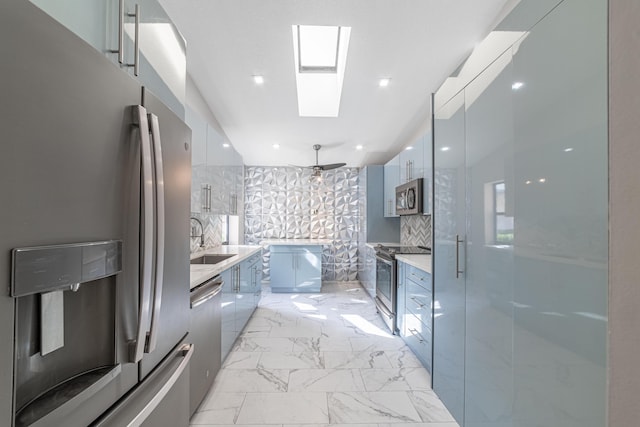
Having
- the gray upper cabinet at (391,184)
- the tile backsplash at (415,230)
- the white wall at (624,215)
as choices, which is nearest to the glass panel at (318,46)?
the gray upper cabinet at (391,184)

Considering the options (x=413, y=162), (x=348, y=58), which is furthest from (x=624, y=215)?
(x=413, y=162)

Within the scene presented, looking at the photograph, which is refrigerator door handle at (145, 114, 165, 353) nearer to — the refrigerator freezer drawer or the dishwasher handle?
the refrigerator freezer drawer

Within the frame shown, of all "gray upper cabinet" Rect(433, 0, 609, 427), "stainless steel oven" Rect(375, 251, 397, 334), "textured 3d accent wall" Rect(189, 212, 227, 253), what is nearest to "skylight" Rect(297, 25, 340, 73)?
"gray upper cabinet" Rect(433, 0, 609, 427)

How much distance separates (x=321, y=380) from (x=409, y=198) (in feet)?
7.55

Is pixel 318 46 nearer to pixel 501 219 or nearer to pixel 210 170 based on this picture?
pixel 210 170

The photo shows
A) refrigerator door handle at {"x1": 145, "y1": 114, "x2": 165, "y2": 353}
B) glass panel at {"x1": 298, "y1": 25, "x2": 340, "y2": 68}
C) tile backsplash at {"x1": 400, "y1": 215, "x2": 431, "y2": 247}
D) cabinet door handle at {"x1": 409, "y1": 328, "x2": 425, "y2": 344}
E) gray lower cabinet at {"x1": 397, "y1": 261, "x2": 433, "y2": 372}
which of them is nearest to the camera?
refrigerator door handle at {"x1": 145, "y1": 114, "x2": 165, "y2": 353}

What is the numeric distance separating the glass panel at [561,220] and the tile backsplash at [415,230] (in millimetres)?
2661

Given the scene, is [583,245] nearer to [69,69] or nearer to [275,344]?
[69,69]

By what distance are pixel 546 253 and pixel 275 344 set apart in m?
2.58

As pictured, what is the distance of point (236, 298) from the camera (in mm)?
2656

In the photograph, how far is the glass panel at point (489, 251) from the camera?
1234 millimetres

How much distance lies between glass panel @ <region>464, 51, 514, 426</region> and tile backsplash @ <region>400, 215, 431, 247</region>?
230 centimetres

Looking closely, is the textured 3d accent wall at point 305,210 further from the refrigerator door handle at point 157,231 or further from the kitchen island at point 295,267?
the refrigerator door handle at point 157,231

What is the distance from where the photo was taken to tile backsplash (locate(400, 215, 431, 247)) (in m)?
3.77
